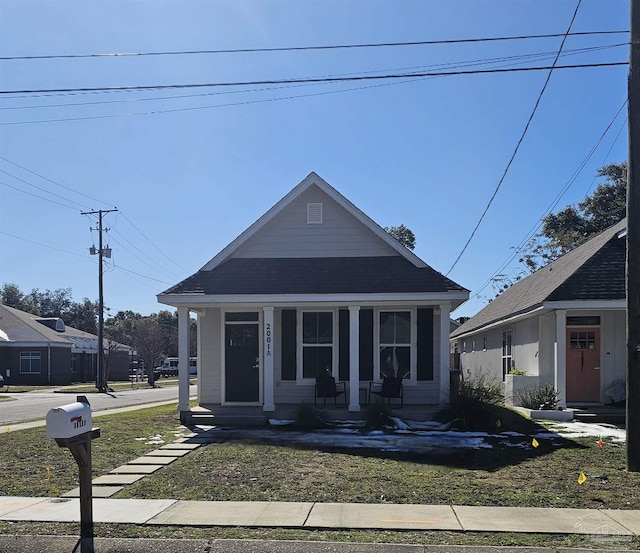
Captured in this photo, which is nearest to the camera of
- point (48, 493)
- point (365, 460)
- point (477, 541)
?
point (477, 541)

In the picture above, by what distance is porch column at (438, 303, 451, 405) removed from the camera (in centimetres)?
1454

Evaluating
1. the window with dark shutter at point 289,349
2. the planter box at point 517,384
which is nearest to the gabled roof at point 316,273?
the window with dark shutter at point 289,349

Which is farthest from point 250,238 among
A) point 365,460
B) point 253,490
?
point 253,490

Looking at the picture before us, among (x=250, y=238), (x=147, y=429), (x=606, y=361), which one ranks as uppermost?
(x=250, y=238)

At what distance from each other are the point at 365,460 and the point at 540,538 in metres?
4.20

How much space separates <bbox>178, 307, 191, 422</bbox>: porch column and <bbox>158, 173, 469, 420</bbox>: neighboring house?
3 centimetres

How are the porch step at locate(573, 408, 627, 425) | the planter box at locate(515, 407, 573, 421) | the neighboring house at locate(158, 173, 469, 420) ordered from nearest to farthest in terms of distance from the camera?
the neighboring house at locate(158, 173, 469, 420)
the porch step at locate(573, 408, 627, 425)
the planter box at locate(515, 407, 573, 421)

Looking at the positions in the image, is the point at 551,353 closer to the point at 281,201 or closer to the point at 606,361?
the point at 606,361

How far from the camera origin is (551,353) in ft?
57.3

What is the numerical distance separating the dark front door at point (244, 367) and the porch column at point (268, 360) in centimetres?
123

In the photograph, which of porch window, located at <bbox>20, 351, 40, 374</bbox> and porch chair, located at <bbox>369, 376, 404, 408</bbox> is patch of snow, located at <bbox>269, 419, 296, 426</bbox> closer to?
porch chair, located at <bbox>369, 376, 404, 408</bbox>

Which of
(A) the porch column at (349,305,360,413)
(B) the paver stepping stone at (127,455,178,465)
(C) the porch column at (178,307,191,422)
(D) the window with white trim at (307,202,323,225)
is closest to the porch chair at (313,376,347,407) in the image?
(A) the porch column at (349,305,360,413)

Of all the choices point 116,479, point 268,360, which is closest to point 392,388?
point 268,360

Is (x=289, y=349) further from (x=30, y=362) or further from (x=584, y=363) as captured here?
(x=30, y=362)
